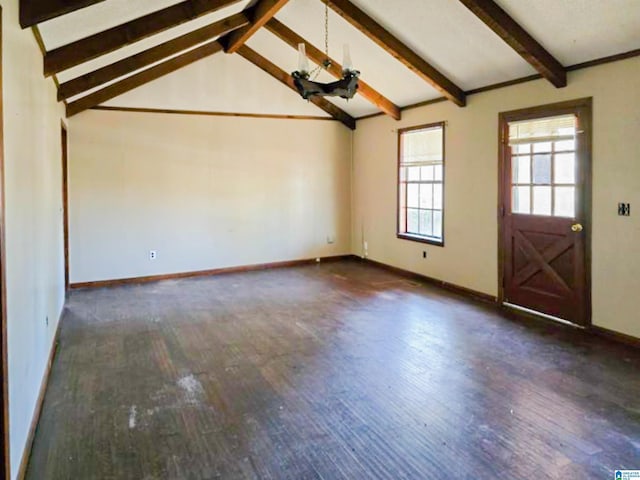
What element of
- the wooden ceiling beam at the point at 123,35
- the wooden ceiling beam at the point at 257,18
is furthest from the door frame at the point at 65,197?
the wooden ceiling beam at the point at 257,18

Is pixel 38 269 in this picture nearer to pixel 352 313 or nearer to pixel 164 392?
pixel 164 392

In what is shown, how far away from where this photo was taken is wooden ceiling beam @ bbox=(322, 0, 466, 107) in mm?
5023

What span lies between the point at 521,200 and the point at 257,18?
141 inches

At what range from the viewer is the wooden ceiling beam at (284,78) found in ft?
23.8

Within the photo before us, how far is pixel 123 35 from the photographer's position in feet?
13.3

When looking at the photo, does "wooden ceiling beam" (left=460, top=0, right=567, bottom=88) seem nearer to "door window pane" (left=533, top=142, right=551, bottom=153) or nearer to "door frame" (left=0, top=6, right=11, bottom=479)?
"door window pane" (left=533, top=142, right=551, bottom=153)

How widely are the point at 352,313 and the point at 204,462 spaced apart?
2.99 meters

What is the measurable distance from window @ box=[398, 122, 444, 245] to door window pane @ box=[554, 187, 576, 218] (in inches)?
71.8

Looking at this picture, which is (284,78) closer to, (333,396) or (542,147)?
(542,147)

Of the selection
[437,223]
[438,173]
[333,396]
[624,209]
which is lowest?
[333,396]

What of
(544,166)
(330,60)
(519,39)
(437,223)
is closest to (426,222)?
(437,223)

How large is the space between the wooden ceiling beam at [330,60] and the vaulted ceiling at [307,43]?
17mm

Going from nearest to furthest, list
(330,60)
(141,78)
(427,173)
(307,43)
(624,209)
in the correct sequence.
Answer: (624,209) < (330,60) < (307,43) < (141,78) < (427,173)

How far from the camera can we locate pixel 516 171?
5297mm
